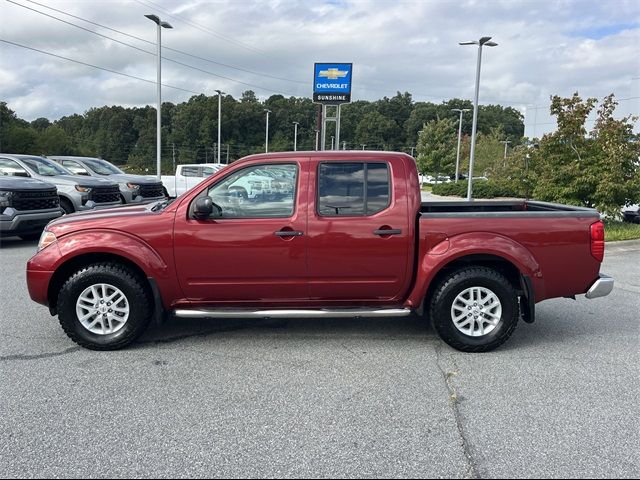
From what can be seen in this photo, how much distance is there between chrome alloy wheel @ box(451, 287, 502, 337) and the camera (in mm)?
4551

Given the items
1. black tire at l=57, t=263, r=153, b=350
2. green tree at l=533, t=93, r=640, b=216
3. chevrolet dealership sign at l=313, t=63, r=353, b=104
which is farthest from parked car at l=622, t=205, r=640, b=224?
black tire at l=57, t=263, r=153, b=350

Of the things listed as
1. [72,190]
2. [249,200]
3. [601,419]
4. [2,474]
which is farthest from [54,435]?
[72,190]

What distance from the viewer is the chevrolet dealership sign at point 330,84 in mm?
22609

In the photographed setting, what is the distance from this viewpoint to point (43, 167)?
13.2 m

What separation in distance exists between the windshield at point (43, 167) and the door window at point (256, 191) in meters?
10.2

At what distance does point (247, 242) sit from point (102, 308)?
4.75 ft

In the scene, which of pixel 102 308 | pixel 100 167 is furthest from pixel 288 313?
pixel 100 167

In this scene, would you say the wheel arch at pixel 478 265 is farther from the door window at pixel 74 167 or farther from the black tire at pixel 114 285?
A: the door window at pixel 74 167

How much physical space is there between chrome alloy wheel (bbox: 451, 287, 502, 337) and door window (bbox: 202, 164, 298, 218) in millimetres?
1768

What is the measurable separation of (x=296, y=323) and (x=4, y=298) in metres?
3.82

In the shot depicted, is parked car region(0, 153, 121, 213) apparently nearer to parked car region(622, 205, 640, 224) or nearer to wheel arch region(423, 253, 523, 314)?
wheel arch region(423, 253, 523, 314)

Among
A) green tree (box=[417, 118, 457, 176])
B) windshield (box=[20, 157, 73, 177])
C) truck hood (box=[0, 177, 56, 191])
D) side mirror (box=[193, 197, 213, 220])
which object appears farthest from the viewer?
green tree (box=[417, 118, 457, 176])

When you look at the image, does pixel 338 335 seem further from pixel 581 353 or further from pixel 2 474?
pixel 2 474

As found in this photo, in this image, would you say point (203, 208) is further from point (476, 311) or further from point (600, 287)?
point (600, 287)
